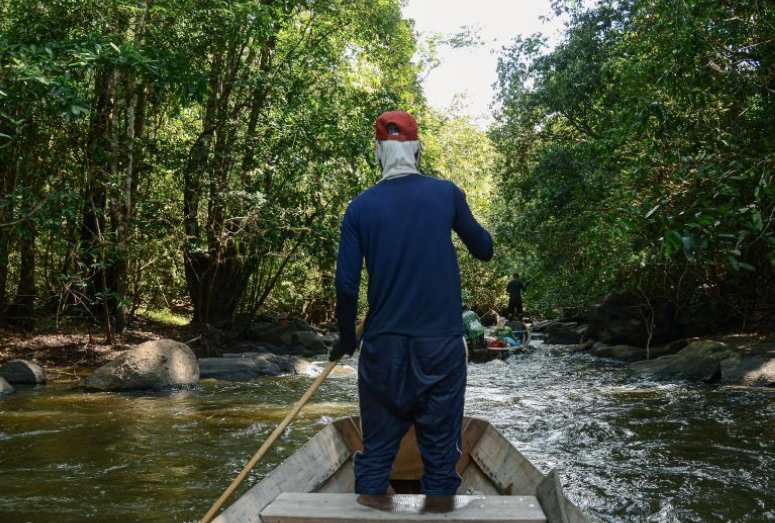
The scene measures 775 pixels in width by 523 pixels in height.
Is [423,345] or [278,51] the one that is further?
[278,51]

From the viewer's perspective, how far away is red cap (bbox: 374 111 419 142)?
3.52 meters

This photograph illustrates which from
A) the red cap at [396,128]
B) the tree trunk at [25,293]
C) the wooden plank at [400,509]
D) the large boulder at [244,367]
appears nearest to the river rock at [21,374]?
the large boulder at [244,367]

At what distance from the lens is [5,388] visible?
10.3m

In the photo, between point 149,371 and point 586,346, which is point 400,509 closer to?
point 149,371

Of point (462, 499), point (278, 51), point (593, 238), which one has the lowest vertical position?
point (462, 499)

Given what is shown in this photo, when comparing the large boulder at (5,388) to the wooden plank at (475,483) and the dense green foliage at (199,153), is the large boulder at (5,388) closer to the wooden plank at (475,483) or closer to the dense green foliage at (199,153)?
the dense green foliage at (199,153)

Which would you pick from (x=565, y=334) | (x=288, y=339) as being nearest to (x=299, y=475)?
(x=288, y=339)

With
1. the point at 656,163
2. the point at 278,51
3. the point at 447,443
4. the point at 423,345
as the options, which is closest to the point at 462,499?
the point at 447,443

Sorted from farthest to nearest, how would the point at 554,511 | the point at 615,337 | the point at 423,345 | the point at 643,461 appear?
the point at 615,337, the point at 643,461, the point at 423,345, the point at 554,511

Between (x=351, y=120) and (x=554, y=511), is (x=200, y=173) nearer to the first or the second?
(x=351, y=120)

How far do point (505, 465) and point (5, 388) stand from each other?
336 inches

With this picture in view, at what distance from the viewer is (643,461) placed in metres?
6.76

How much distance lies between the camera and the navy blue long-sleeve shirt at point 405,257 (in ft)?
10.7

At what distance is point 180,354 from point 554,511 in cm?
966
